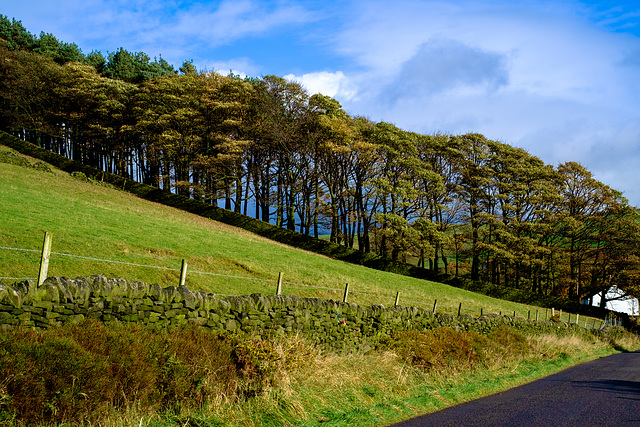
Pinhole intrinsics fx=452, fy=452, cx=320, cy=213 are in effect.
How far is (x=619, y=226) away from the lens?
46.5m

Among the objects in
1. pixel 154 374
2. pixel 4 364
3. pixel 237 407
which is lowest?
pixel 237 407

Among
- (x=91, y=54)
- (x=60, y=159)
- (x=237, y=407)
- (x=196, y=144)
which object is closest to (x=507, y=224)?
(x=196, y=144)

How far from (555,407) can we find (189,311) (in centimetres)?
821

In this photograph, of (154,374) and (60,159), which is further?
(60,159)

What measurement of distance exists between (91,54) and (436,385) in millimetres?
83041

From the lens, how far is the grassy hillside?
57.2ft

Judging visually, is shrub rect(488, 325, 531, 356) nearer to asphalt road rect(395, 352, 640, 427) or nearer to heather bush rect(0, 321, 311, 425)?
asphalt road rect(395, 352, 640, 427)

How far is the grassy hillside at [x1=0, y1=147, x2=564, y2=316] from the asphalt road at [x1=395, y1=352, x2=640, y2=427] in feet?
22.2

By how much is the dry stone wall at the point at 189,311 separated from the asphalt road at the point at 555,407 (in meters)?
3.77

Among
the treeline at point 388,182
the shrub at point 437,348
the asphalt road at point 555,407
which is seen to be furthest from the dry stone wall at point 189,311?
the treeline at point 388,182

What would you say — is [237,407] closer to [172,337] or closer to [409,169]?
[172,337]

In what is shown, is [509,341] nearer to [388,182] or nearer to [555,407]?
[555,407]

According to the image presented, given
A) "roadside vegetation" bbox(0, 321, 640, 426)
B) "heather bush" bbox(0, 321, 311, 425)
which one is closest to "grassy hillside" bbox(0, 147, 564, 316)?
"heather bush" bbox(0, 321, 311, 425)

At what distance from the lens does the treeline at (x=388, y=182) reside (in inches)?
1794
